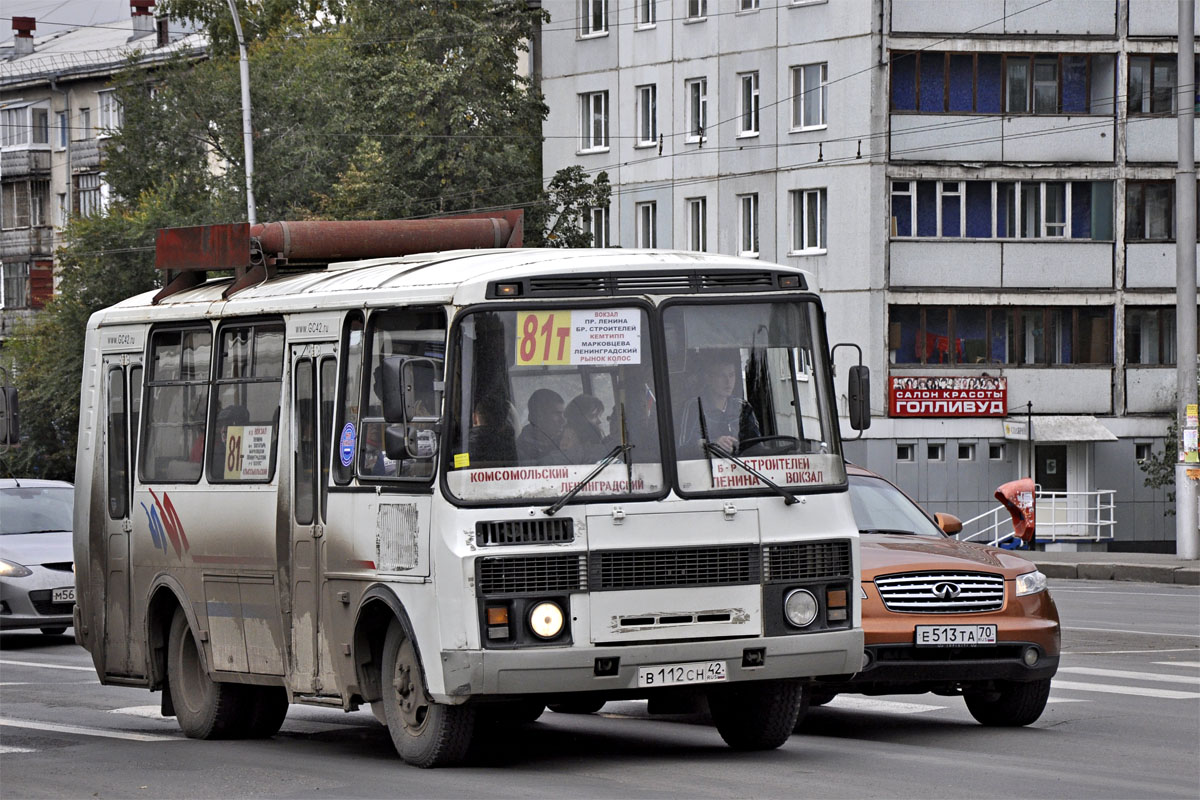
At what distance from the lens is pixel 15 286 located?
3506 inches

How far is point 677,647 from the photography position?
10500mm

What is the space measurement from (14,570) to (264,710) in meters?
9.34

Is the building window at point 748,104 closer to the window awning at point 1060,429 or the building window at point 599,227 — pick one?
the building window at point 599,227

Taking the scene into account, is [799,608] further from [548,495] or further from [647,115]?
[647,115]

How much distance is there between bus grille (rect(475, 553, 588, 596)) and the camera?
1023 cm

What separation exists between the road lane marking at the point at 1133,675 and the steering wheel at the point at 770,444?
5.72 m

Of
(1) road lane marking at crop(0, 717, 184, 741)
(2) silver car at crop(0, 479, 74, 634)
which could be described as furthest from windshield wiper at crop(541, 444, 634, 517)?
(2) silver car at crop(0, 479, 74, 634)

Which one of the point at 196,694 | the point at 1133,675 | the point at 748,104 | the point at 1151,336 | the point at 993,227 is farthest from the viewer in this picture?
the point at 748,104

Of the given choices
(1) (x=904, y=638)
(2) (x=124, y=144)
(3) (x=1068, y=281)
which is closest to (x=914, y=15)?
(3) (x=1068, y=281)

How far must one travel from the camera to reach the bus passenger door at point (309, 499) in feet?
38.3

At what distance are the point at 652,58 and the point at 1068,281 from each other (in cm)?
1234

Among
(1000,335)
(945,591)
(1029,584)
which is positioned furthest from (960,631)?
(1000,335)

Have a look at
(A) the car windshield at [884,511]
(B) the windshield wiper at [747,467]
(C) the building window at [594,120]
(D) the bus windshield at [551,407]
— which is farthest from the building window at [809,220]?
(D) the bus windshield at [551,407]

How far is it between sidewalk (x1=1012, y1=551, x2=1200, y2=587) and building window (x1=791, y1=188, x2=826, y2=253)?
57.3ft
